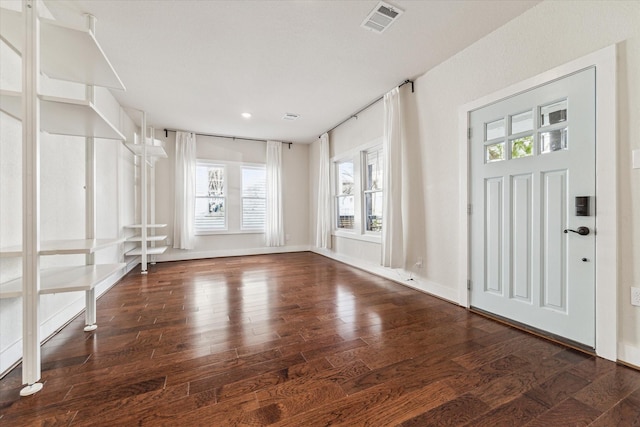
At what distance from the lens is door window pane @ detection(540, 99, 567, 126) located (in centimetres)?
198

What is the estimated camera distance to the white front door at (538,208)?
72.7 inches

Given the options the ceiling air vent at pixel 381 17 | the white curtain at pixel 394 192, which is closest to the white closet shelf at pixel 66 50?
the ceiling air vent at pixel 381 17

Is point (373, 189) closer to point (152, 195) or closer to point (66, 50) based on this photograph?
point (66, 50)

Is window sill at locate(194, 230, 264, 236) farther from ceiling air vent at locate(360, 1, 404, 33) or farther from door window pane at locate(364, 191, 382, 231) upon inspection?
ceiling air vent at locate(360, 1, 404, 33)

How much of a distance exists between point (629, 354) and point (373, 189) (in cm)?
323

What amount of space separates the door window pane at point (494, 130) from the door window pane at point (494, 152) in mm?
76

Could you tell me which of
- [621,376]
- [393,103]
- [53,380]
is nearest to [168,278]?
[53,380]

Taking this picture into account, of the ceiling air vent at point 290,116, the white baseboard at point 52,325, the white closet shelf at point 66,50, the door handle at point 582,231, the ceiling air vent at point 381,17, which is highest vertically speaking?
the ceiling air vent at point 290,116

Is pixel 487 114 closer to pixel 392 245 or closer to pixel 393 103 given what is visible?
pixel 393 103

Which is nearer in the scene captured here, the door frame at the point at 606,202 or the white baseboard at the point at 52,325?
the white baseboard at the point at 52,325

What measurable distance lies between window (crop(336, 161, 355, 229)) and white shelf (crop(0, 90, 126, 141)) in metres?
3.77

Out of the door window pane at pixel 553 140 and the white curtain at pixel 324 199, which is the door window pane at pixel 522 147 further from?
the white curtain at pixel 324 199

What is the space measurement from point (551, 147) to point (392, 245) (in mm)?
1855

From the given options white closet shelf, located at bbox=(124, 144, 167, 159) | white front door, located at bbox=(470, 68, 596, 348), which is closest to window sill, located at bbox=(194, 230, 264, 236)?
white closet shelf, located at bbox=(124, 144, 167, 159)
